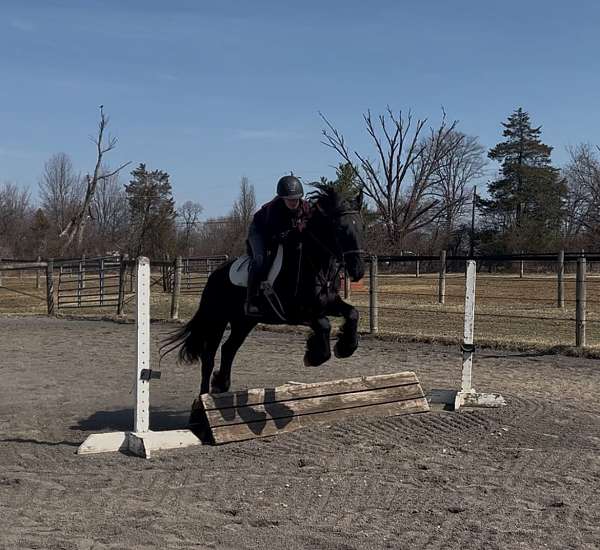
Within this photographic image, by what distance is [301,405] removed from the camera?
649 cm

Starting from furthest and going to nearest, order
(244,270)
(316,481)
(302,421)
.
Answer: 1. (244,270)
2. (302,421)
3. (316,481)

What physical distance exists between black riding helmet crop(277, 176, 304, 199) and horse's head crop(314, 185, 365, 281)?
0.26 metres

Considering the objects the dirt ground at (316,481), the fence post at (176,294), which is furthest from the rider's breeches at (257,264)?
the fence post at (176,294)

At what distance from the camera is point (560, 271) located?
18.2 meters

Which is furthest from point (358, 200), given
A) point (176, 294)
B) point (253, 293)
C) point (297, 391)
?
point (176, 294)

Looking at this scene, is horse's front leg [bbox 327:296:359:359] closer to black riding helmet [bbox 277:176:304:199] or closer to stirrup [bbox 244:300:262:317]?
stirrup [bbox 244:300:262:317]

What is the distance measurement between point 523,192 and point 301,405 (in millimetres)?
55434

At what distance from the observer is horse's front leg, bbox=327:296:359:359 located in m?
6.30

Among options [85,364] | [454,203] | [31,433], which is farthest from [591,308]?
[454,203]

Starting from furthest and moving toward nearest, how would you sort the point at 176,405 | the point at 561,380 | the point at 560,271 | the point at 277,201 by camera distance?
the point at 560,271
the point at 561,380
the point at 176,405
the point at 277,201

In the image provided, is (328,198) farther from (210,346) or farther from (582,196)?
(582,196)

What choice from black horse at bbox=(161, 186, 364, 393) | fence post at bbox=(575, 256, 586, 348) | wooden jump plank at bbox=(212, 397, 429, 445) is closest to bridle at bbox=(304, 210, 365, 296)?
black horse at bbox=(161, 186, 364, 393)

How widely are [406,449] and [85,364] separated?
6714 millimetres

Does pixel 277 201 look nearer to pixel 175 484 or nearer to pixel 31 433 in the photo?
pixel 175 484
